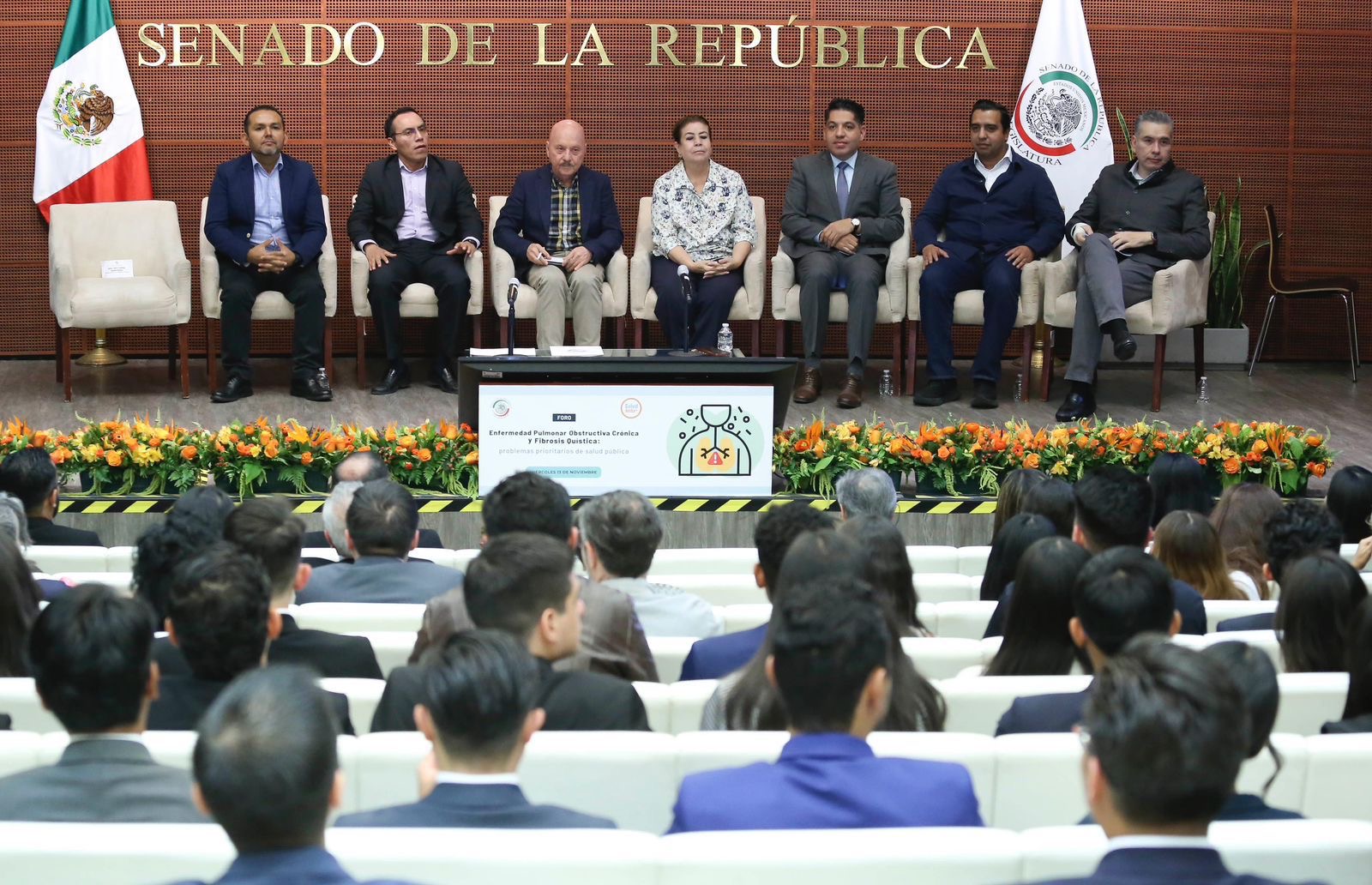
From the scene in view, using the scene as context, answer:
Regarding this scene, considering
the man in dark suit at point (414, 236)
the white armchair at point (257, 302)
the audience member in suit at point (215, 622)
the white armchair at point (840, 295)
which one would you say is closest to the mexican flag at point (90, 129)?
the white armchair at point (257, 302)

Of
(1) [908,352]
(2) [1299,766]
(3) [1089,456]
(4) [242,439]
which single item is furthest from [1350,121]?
(2) [1299,766]

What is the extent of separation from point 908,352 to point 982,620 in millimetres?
4607

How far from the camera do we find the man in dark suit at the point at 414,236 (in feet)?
25.6

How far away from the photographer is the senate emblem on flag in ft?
28.2

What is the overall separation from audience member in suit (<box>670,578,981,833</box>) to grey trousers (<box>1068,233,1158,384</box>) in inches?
221

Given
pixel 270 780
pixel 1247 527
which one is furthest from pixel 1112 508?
pixel 270 780

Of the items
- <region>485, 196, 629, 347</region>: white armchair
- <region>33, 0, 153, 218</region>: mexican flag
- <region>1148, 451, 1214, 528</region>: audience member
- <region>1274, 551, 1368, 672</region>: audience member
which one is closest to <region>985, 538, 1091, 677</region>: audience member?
<region>1274, 551, 1368, 672</region>: audience member

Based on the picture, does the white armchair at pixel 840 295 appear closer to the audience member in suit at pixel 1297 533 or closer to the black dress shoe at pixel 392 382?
the black dress shoe at pixel 392 382

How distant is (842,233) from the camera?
7.71m

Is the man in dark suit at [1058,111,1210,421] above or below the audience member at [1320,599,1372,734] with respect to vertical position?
above

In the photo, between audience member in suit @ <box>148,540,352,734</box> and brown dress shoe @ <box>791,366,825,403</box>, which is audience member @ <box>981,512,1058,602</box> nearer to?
audience member in suit @ <box>148,540,352,734</box>

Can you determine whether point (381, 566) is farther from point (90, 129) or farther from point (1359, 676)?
point (90, 129)

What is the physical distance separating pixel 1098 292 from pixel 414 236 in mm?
3218

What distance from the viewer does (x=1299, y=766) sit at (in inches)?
87.6
